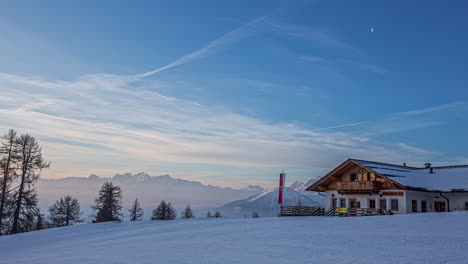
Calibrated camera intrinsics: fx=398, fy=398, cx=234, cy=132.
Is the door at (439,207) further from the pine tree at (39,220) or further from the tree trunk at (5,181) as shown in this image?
the tree trunk at (5,181)

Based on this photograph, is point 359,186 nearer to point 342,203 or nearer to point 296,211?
point 342,203

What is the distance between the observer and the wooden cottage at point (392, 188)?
38969 mm

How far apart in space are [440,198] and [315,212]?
12792 mm

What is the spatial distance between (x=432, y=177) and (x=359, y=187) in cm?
860

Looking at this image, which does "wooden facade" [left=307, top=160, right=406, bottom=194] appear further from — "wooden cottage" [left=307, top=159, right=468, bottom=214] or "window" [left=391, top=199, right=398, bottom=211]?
"window" [left=391, top=199, right=398, bottom=211]

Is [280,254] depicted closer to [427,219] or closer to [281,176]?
[427,219]

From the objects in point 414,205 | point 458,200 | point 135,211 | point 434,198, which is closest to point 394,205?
point 414,205

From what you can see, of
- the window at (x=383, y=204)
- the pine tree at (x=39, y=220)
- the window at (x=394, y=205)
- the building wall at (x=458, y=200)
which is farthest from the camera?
the pine tree at (x=39, y=220)

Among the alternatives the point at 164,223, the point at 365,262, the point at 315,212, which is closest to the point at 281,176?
the point at 315,212

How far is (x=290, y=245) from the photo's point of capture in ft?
68.3

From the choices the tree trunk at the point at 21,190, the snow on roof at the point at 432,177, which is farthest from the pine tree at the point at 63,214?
the snow on roof at the point at 432,177

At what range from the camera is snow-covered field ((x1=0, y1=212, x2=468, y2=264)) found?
17.5 metres

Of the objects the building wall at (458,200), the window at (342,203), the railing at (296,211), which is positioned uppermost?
the building wall at (458,200)

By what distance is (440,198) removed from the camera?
4084 cm
